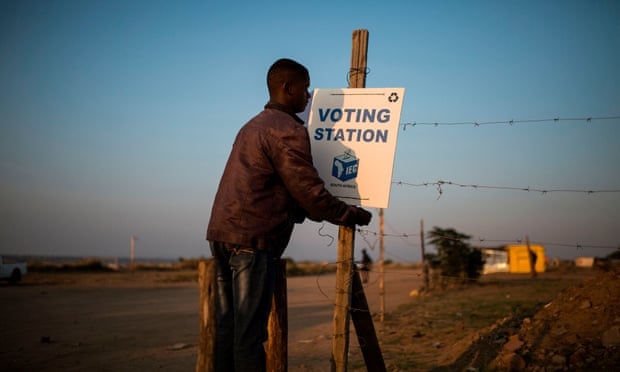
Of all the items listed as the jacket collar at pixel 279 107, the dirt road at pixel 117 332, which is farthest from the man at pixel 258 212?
the dirt road at pixel 117 332

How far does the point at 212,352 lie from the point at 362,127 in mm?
2177

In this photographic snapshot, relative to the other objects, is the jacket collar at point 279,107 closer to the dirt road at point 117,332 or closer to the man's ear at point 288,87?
the man's ear at point 288,87

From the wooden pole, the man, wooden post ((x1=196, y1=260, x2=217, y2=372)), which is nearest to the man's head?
the man

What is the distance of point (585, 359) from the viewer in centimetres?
436

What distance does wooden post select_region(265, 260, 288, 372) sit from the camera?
3361 millimetres

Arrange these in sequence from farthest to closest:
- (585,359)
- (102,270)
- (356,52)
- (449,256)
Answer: (102,270), (449,256), (585,359), (356,52)

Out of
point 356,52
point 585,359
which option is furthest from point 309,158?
point 585,359

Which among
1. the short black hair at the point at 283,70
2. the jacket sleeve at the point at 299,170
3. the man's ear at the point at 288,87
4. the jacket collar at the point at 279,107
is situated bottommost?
the jacket sleeve at the point at 299,170

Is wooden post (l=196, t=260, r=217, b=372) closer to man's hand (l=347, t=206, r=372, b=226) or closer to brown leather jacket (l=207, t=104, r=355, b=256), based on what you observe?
brown leather jacket (l=207, t=104, r=355, b=256)

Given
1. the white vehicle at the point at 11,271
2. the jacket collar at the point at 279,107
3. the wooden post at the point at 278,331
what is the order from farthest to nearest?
the white vehicle at the point at 11,271, the wooden post at the point at 278,331, the jacket collar at the point at 279,107

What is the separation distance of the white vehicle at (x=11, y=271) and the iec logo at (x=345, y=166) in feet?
80.3

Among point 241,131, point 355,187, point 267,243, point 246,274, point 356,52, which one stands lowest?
point 246,274

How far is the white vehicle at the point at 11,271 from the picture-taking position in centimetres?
2203

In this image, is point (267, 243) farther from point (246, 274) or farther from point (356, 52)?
point (356, 52)
